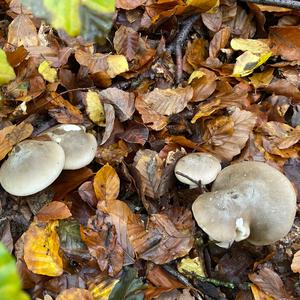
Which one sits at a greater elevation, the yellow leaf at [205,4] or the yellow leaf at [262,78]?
the yellow leaf at [205,4]

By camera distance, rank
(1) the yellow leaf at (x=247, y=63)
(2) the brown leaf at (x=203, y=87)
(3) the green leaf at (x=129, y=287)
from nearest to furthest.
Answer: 1. (3) the green leaf at (x=129, y=287)
2. (2) the brown leaf at (x=203, y=87)
3. (1) the yellow leaf at (x=247, y=63)

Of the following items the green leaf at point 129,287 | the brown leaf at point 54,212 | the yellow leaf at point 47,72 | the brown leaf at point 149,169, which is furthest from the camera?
the yellow leaf at point 47,72

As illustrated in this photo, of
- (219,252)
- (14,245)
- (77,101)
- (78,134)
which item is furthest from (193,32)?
(14,245)

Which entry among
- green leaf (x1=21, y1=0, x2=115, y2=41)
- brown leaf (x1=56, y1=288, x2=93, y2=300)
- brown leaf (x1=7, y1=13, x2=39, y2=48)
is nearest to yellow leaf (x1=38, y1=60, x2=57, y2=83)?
brown leaf (x1=7, y1=13, x2=39, y2=48)

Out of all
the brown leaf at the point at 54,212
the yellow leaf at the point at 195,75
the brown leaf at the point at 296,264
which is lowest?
the brown leaf at the point at 296,264

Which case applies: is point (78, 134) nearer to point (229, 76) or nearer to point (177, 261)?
point (177, 261)

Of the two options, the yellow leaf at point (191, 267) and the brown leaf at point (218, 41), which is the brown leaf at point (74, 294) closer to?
the yellow leaf at point (191, 267)

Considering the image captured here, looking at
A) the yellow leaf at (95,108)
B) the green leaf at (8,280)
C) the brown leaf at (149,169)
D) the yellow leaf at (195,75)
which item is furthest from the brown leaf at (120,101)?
the green leaf at (8,280)
